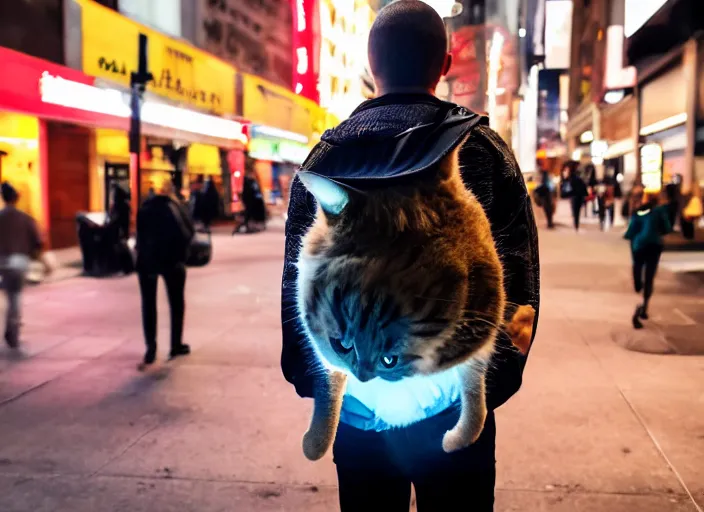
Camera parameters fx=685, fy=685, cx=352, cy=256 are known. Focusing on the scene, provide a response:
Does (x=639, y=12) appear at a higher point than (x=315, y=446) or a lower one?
higher

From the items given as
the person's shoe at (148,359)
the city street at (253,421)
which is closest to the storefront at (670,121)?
the city street at (253,421)

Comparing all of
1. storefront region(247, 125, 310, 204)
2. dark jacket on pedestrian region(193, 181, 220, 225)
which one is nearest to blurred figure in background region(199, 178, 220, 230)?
dark jacket on pedestrian region(193, 181, 220, 225)

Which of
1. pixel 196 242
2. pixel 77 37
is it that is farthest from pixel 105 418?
pixel 77 37

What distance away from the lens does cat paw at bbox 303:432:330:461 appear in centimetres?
158

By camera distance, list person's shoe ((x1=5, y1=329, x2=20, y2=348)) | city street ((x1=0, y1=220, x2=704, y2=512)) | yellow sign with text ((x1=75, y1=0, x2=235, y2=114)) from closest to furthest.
→ 1. city street ((x1=0, y1=220, x2=704, y2=512))
2. person's shoe ((x1=5, y1=329, x2=20, y2=348))
3. yellow sign with text ((x1=75, y1=0, x2=235, y2=114))

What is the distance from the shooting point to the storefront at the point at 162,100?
1572 centimetres

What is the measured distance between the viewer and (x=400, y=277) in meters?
1.27

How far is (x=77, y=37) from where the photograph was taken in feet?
48.9

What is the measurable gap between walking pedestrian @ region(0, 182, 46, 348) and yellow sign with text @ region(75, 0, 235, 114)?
8.87 meters

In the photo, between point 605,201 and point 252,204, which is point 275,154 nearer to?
point 252,204

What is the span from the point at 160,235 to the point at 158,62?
13.1 m

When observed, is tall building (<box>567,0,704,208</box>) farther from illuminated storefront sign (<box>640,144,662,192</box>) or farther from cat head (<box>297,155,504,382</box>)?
cat head (<box>297,155,504,382</box>)

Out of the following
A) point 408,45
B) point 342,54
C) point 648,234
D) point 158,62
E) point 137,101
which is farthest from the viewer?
point 342,54

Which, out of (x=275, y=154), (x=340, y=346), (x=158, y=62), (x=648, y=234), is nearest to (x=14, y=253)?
(x=340, y=346)
